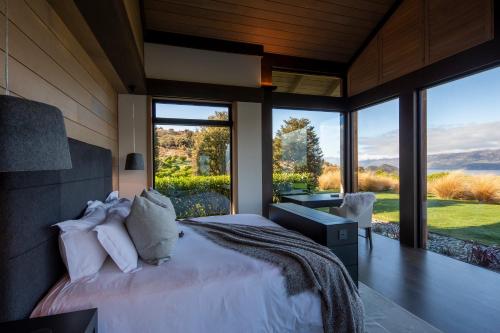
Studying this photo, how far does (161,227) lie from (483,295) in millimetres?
3044

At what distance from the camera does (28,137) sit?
678 mm

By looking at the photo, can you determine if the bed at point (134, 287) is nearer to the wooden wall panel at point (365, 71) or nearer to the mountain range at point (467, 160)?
the mountain range at point (467, 160)

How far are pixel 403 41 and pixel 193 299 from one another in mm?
4605

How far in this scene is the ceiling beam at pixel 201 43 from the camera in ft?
13.3

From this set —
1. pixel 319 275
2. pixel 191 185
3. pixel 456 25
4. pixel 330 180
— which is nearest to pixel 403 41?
pixel 456 25

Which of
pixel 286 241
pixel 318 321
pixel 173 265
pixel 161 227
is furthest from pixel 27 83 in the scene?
pixel 318 321

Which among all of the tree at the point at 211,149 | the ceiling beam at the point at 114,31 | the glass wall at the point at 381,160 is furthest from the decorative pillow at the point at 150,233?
the glass wall at the point at 381,160

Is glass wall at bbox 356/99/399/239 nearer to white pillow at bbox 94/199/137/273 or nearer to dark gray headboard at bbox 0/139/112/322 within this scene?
white pillow at bbox 94/199/137/273

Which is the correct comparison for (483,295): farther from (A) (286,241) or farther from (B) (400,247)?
(A) (286,241)

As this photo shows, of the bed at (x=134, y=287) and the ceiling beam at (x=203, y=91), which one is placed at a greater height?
the ceiling beam at (x=203, y=91)

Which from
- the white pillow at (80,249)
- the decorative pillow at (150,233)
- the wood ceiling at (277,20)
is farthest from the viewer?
the wood ceiling at (277,20)

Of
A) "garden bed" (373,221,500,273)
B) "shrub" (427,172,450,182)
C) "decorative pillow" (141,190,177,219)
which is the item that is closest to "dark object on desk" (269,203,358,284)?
"decorative pillow" (141,190,177,219)

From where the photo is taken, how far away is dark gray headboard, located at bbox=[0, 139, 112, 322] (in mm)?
1045

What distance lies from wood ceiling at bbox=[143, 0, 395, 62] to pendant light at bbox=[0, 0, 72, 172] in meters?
3.75
